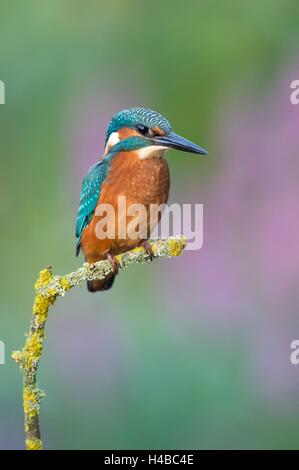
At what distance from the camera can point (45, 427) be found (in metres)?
2.50

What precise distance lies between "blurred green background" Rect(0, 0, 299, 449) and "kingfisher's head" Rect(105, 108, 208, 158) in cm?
115

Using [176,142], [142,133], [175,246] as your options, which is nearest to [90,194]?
[142,133]

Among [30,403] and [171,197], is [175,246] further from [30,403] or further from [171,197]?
[171,197]

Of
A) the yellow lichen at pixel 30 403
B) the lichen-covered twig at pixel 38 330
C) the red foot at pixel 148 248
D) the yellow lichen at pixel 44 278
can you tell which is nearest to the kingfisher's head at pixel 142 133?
the red foot at pixel 148 248

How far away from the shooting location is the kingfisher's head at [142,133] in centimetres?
139

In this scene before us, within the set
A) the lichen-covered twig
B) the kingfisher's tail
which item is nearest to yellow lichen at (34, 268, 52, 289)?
the lichen-covered twig

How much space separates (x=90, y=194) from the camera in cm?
162

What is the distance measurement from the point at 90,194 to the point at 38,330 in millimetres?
723

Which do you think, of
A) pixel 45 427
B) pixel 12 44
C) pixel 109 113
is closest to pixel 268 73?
pixel 109 113

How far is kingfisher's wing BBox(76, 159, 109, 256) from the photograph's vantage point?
1.61 metres

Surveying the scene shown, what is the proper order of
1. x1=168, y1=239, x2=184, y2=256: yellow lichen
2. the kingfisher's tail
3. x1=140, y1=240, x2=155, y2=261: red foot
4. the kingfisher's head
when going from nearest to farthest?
x1=168, y1=239, x2=184, y2=256: yellow lichen < x1=140, y1=240, x2=155, y2=261: red foot < the kingfisher's head < the kingfisher's tail

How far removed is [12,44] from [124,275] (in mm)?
1124

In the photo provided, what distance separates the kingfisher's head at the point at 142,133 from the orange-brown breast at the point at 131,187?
0.07ft

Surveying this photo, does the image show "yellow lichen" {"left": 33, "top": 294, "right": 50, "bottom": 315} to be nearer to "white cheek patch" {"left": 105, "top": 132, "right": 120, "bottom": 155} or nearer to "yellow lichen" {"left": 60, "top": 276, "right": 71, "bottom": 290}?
"yellow lichen" {"left": 60, "top": 276, "right": 71, "bottom": 290}
